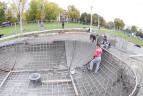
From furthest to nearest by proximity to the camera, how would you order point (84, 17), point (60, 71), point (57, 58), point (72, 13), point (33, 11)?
1. point (84, 17)
2. point (72, 13)
3. point (33, 11)
4. point (57, 58)
5. point (60, 71)

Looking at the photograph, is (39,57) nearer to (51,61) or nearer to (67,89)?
(51,61)

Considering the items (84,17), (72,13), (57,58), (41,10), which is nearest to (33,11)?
(41,10)

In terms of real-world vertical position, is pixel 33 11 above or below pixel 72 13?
below

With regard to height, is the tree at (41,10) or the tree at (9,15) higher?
the tree at (41,10)

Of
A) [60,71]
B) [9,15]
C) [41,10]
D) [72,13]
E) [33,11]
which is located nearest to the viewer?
[60,71]

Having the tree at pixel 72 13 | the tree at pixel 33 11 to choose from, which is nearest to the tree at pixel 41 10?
the tree at pixel 33 11

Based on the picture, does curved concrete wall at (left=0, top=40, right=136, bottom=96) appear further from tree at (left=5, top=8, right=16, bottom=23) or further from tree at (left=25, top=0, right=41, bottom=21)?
tree at (left=25, top=0, right=41, bottom=21)

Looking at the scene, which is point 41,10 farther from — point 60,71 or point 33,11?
point 60,71

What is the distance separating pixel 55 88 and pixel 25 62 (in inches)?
112

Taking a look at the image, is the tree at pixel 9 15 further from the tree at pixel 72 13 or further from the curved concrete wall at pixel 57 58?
the curved concrete wall at pixel 57 58

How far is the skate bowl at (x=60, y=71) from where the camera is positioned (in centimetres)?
532

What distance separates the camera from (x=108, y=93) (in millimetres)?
5082

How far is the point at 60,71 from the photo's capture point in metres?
7.71

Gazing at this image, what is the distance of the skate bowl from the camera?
5.32 meters
